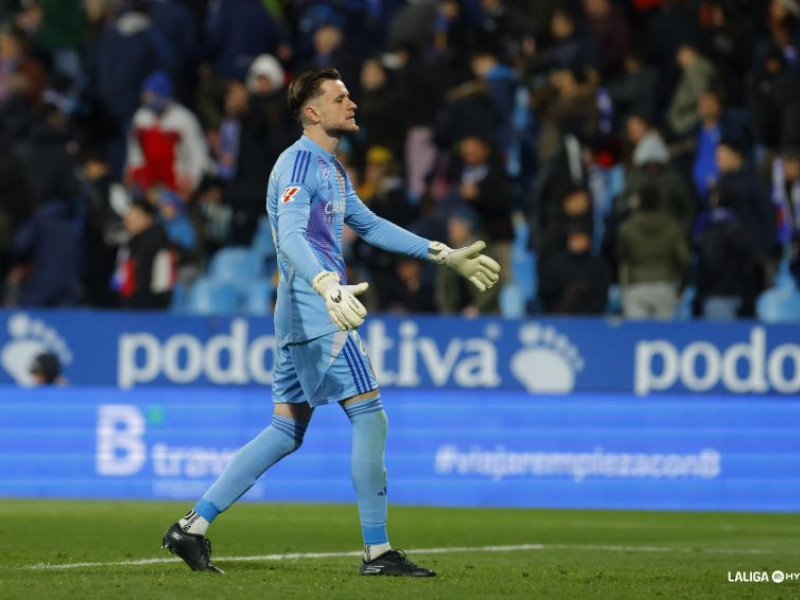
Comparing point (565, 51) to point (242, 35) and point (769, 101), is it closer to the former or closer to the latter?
point (769, 101)

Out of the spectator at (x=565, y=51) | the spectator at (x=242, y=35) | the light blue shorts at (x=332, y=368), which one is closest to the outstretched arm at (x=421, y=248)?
the light blue shorts at (x=332, y=368)

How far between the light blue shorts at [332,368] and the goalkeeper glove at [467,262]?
671 millimetres

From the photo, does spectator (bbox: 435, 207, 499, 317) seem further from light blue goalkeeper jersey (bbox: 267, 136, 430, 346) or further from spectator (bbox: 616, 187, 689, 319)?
light blue goalkeeper jersey (bbox: 267, 136, 430, 346)

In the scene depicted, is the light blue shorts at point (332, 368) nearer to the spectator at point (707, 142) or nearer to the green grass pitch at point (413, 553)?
the green grass pitch at point (413, 553)

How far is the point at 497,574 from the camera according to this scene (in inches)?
340

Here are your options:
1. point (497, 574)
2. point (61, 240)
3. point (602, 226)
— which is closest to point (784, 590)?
point (497, 574)

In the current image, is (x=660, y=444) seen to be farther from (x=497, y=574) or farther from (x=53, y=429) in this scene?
(x=497, y=574)

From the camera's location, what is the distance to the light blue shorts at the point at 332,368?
27.1ft

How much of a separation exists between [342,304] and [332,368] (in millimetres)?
596

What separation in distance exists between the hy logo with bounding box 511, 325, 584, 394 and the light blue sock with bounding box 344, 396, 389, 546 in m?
8.55

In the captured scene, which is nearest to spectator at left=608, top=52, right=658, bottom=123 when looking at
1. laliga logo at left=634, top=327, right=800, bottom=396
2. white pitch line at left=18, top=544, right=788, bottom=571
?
laliga logo at left=634, top=327, right=800, bottom=396

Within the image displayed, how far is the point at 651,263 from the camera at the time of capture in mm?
17531

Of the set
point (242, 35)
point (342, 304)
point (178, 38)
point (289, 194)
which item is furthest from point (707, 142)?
point (342, 304)

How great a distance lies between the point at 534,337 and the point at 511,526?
4.08 m
